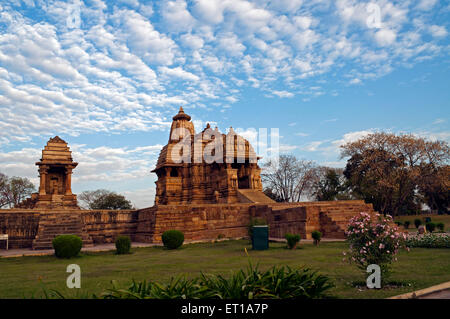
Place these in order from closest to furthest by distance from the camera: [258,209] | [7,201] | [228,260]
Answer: [228,260] < [258,209] < [7,201]

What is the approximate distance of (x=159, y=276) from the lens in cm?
819

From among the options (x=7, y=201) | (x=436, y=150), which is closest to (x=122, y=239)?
(x=436, y=150)

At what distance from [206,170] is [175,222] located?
14.2 metres

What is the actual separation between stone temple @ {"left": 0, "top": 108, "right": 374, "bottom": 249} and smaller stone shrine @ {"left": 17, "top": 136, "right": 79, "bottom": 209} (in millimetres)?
79

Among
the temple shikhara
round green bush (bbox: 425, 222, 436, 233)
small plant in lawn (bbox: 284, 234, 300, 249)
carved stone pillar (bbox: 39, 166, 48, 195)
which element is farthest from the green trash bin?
carved stone pillar (bbox: 39, 166, 48, 195)

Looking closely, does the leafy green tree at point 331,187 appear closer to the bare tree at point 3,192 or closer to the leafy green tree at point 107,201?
the leafy green tree at point 107,201

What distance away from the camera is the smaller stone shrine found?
102 feet

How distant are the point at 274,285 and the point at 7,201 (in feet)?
175

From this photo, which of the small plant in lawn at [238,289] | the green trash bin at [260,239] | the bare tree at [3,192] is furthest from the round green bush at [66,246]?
the bare tree at [3,192]

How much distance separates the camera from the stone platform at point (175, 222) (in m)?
18.2

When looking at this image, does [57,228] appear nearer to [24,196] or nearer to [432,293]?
[432,293]

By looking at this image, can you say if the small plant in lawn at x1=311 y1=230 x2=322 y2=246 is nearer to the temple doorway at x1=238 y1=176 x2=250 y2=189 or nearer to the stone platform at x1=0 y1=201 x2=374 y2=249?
the stone platform at x1=0 y1=201 x2=374 y2=249

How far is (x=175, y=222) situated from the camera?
803 inches

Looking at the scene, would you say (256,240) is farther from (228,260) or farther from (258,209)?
(258,209)
